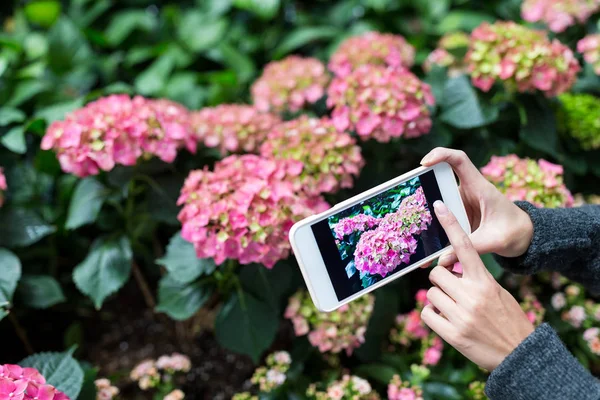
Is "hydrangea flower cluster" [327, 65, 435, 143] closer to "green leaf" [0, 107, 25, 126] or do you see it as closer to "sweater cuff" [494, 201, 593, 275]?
"sweater cuff" [494, 201, 593, 275]

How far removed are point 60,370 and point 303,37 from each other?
4.60 ft

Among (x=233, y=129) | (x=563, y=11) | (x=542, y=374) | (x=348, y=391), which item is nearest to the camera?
(x=542, y=374)

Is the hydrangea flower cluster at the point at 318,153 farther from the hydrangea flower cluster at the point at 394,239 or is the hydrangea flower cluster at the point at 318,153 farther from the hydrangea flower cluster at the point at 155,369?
the hydrangea flower cluster at the point at 155,369

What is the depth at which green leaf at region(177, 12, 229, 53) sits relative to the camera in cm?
190

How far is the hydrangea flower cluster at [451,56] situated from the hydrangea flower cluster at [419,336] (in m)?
0.68

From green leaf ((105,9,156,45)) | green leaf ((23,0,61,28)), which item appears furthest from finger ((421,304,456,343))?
green leaf ((23,0,61,28))

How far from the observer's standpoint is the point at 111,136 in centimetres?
103

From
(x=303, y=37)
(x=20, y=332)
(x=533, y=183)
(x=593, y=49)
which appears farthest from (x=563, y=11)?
(x=20, y=332)

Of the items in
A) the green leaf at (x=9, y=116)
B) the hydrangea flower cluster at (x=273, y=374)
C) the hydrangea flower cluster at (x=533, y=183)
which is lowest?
the hydrangea flower cluster at (x=273, y=374)

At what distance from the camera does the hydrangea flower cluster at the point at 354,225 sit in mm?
750

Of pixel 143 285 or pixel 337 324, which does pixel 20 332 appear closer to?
pixel 143 285

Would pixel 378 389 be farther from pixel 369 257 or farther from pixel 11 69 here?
pixel 11 69

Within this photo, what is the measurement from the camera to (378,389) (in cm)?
116

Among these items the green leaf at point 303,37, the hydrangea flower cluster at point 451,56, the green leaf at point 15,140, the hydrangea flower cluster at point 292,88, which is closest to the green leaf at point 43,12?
the green leaf at point 15,140
